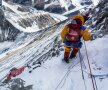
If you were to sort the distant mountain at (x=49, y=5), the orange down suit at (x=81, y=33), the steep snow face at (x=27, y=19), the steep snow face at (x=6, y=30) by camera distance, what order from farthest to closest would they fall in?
the distant mountain at (x=49, y=5) < the steep snow face at (x=27, y=19) < the steep snow face at (x=6, y=30) < the orange down suit at (x=81, y=33)

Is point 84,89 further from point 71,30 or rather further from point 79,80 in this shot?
point 71,30

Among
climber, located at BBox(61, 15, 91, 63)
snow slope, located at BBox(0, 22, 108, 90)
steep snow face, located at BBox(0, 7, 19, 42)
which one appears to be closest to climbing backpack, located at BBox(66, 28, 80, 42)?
climber, located at BBox(61, 15, 91, 63)

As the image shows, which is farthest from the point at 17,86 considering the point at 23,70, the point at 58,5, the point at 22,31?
the point at 58,5

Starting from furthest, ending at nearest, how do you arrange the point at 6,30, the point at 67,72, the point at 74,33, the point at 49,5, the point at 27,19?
1. the point at 49,5
2. the point at 27,19
3. the point at 6,30
4. the point at 74,33
5. the point at 67,72

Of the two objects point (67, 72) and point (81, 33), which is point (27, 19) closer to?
point (81, 33)

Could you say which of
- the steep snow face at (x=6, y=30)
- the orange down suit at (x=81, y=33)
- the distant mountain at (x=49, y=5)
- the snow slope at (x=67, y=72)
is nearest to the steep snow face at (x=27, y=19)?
the steep snow face at (x=6, y=30)

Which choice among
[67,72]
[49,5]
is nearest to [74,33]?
[67,72]

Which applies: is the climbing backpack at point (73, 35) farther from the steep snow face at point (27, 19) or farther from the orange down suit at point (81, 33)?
the steep snow face at point (27, 19)

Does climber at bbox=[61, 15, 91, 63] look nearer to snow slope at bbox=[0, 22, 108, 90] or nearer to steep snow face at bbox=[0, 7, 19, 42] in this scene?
snow slope at bbox=[0, 22, 108, 90]

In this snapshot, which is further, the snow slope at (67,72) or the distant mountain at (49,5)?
the distant mountain at (49,5)
